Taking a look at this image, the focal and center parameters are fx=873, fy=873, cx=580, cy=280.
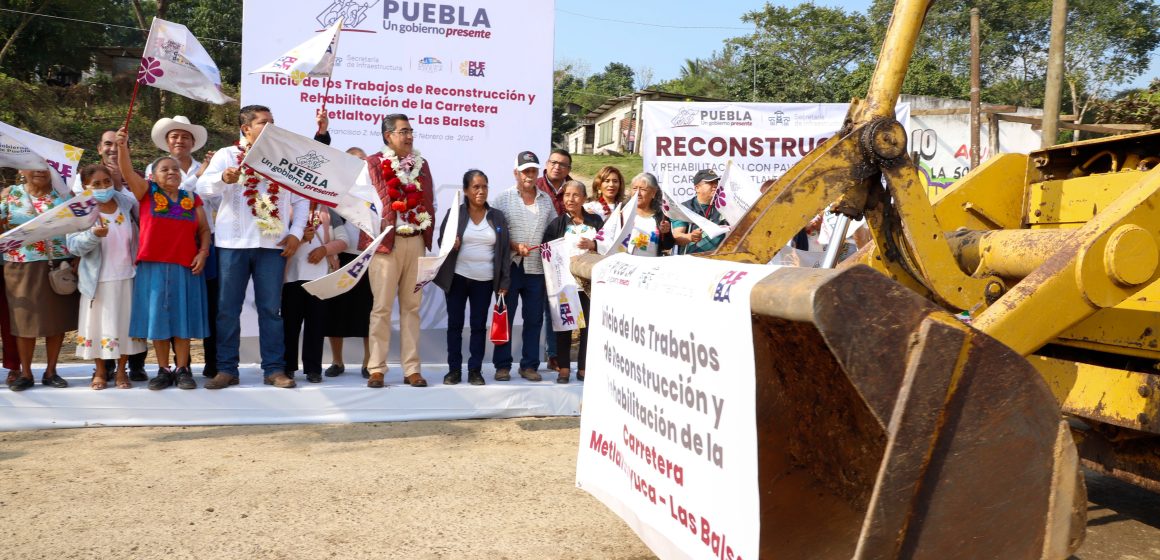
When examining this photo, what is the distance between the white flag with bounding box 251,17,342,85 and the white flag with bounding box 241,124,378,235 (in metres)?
0.59

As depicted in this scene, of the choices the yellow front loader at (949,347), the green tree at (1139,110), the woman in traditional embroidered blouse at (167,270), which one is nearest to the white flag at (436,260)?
the woman in traditional embroidered blouse at (167,270)

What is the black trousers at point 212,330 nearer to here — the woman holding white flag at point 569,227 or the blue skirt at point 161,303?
the blue skirt at point 161,303

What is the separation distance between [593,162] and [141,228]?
1282 inches

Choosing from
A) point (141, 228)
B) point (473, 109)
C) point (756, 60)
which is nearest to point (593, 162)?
point (756, 60)

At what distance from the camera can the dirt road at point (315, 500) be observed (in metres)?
3.79

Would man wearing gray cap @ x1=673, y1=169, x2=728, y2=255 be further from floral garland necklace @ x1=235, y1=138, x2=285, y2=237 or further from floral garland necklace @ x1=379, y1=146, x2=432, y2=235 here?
floral garland necklace @ x1=235, y1=138, x2=285, y2=237

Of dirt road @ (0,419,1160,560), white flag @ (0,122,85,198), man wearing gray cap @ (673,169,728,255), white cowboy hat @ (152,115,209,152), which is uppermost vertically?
white cowboy hat @ (152,115,209,152)

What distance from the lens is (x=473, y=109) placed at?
27.0 ft

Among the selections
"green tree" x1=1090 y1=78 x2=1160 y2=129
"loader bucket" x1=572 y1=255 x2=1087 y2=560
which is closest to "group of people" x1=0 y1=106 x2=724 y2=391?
"loader bucket" x1=572 y1=255 x2=1087 y2=560

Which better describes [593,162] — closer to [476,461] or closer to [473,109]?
[473,109]

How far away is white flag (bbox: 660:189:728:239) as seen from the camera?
6.70m

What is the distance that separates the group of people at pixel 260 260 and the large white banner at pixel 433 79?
0.93 metres

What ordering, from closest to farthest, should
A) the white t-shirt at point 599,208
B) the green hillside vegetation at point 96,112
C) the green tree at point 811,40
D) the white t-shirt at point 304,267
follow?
the white t-shirt at point 304,267, the white t-shirt at point 599,208, the green hillside vegetation at point 96,112, the green tree at point 811,40

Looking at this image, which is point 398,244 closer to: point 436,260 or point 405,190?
point 436,260
